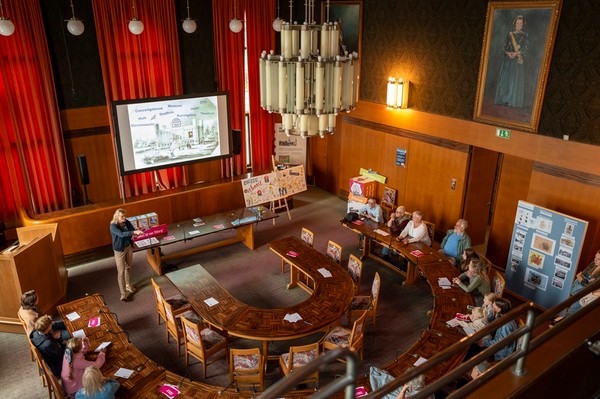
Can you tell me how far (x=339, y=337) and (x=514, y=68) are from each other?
5.17 metres

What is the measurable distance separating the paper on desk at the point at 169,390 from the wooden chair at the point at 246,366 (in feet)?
2.34

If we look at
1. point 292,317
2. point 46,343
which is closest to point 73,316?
point 46,343

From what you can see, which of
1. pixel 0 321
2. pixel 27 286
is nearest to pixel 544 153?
pixel 27 286

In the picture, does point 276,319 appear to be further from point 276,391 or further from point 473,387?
point 276,391

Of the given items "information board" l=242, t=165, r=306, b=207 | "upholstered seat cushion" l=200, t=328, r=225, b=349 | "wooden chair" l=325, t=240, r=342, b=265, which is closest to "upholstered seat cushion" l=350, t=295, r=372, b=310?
"wooden chair" l=325, t=240, r=342, b=265

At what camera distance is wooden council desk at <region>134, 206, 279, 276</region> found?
28.2 feet

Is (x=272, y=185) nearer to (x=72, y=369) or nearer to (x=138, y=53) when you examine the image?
(x=138, y=53)

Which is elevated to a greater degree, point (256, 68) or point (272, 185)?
point (256, 68)

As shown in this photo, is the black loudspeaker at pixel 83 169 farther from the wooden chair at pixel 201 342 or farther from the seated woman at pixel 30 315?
the wooden chair at pixel 201 342

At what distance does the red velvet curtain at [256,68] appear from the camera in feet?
37.5

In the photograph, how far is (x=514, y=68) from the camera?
766 centimetres

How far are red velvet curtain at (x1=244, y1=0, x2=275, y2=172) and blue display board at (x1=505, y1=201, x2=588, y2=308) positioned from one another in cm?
692

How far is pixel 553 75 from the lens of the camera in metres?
7.18

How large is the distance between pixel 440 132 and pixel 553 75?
93.8 inches
